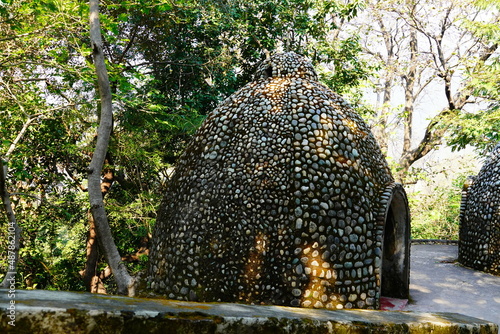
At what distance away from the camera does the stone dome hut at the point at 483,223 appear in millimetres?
7797

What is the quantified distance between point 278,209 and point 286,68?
2.14m

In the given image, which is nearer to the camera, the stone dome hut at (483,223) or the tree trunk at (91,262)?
the stone dome hut at (483,223)

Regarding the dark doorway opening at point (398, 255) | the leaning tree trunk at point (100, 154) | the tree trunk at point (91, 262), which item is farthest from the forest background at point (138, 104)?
the dark doorway opening at point (398, 255)

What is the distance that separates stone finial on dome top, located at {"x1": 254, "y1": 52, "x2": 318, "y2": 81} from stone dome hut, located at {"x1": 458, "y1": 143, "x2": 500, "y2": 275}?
500 cm

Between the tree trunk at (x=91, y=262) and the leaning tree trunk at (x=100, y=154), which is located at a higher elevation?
the leaning tree trunk at (x=100, y=154)

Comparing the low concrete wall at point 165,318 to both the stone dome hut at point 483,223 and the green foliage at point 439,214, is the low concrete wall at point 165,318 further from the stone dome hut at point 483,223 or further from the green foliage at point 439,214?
the green foliage at point 439,214

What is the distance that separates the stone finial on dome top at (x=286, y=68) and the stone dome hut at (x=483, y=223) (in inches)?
197

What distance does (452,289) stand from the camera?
21.1ft

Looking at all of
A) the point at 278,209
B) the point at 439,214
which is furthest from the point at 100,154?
the point at 439,214

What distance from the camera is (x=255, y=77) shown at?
221 inches

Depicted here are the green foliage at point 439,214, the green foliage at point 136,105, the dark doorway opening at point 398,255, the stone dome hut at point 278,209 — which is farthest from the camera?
the green foliage at point 439,214

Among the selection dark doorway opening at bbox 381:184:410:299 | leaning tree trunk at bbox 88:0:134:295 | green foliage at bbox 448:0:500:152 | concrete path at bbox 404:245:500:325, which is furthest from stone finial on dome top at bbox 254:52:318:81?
green foliage at bbox 448:0:500:152

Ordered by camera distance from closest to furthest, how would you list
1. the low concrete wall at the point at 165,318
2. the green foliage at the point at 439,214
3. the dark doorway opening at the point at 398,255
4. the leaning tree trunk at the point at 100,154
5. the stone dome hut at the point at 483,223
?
the low concrete wall at the point at 165,318 → the leaning tree trunk at the point at 100,154 → the dark doorway opening at the point at 398,255 → the stone dome hut at the point at 483,223 → the green foliage at the point at 439,214

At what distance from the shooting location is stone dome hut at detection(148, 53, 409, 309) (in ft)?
13.1
